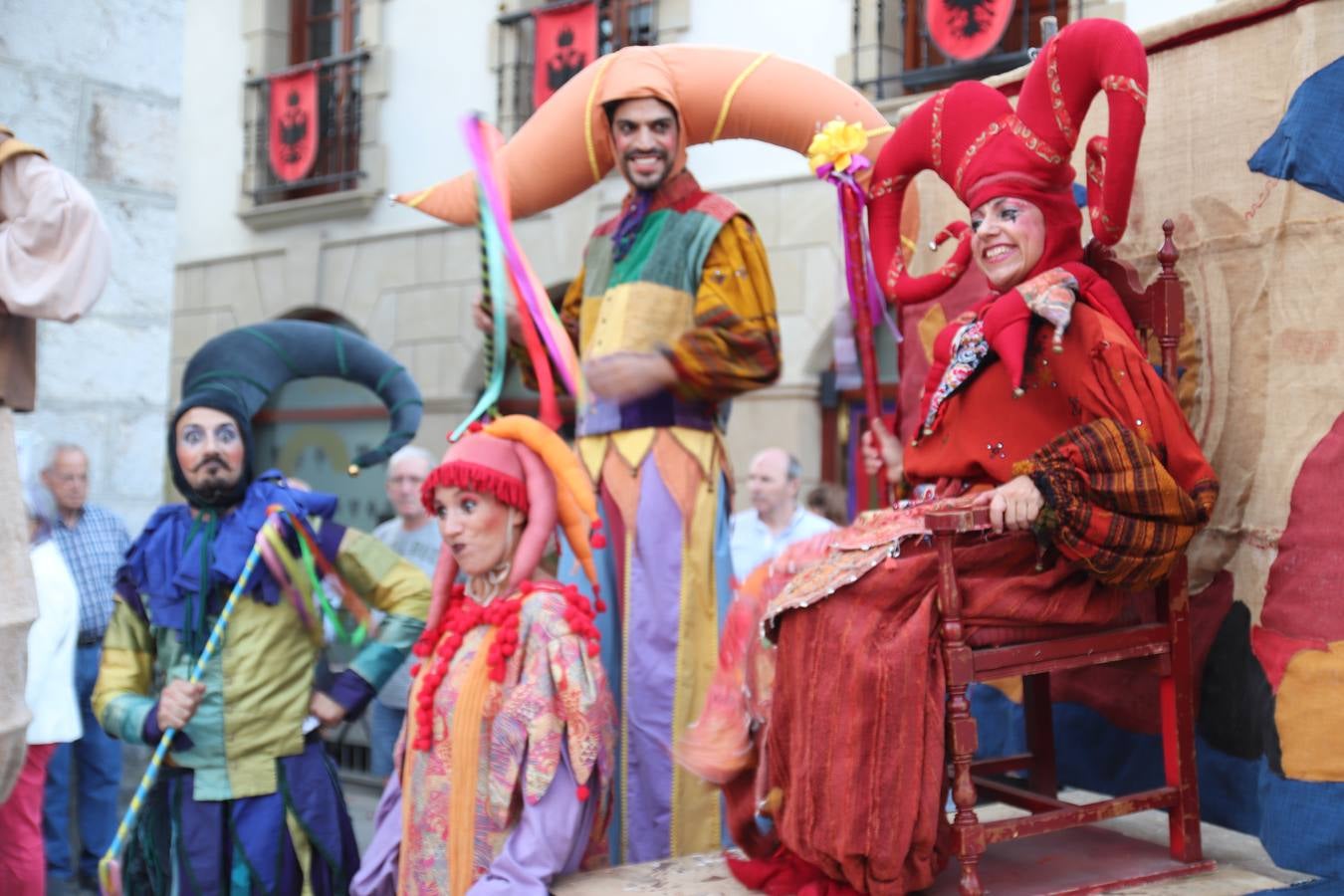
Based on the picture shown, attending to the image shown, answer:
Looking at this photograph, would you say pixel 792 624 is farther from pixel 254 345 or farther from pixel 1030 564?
pixel 254 345

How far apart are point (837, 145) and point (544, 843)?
1.57 meters

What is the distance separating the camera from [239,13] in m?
12.3

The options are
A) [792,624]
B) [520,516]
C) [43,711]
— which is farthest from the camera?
[43,711]

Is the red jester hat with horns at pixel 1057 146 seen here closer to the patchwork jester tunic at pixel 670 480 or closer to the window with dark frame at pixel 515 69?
the patchwork jester tunic at pixel 670 480

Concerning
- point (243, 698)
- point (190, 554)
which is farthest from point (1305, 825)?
point (190, 554)

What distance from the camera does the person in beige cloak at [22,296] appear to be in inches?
123

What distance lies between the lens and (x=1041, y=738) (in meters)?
3.41

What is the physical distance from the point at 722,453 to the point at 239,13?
9773mm

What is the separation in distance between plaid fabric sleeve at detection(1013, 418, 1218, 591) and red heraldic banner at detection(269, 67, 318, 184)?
962 centimetres

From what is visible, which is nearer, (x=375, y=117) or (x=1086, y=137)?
(x=1086, y=137)

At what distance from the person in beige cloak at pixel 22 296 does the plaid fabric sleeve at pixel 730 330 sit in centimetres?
128

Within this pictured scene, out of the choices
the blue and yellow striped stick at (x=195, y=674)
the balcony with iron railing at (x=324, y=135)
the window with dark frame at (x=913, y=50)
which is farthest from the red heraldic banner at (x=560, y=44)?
the blue and yellow striped stick at (x=195, y=674)

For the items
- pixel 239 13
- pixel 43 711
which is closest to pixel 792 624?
pixel 43 711

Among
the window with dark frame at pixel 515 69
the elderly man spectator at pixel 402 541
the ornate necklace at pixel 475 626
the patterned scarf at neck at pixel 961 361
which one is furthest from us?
the window with dark frame at pixel 515 69
